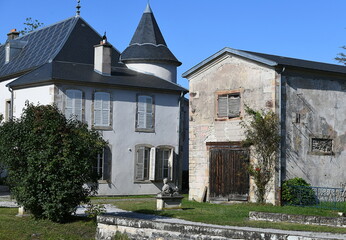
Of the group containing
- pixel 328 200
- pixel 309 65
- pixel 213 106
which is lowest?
pixel 328 200

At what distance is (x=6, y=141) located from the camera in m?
15.7

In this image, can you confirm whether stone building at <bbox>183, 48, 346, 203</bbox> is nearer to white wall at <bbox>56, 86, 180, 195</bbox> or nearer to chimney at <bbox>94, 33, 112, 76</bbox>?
white wall at <bbox>56, 86, 180, 195</bbox>

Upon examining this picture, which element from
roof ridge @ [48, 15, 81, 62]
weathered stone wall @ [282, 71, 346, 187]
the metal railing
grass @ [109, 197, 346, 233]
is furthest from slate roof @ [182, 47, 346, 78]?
roof ridge @ [48, 15, 81, 62]

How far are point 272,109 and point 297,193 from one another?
9.45ft

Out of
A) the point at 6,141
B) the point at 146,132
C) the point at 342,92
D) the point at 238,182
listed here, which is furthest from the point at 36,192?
the point at 146,132

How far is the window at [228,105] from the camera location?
72.6 feet

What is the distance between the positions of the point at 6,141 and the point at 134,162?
43.8ft

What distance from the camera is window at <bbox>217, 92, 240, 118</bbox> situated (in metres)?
22.1

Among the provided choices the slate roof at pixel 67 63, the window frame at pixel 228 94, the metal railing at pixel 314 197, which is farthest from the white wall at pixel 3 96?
the metal railing at pixel 314 197

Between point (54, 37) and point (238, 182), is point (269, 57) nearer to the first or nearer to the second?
point (238, 182)

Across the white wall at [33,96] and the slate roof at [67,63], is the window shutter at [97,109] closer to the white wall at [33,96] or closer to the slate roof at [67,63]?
the slate roof at [67,63]

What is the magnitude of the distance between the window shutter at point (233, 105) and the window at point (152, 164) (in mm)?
7674

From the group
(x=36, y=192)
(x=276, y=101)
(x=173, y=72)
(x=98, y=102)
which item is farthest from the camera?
(x=173, y=72)

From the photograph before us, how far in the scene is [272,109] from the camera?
2081 centimetres
